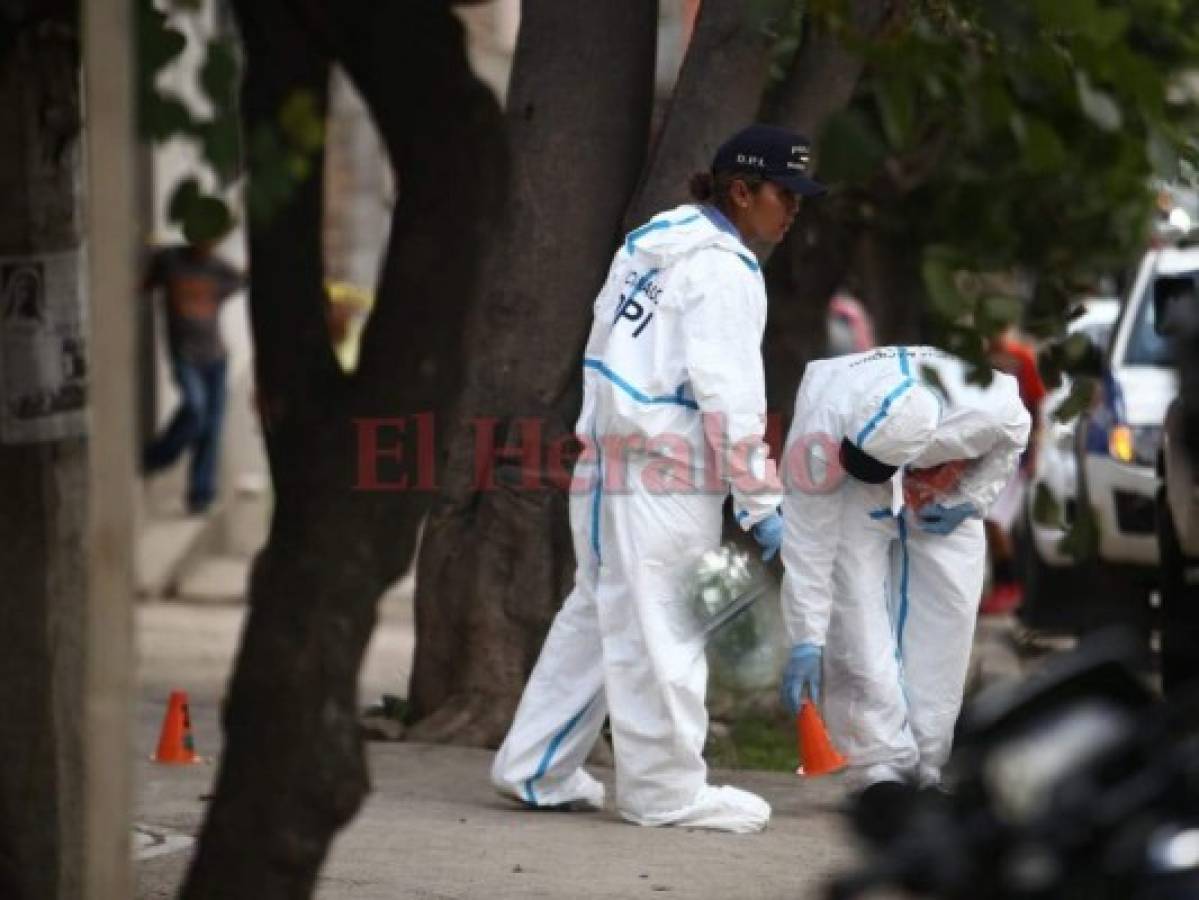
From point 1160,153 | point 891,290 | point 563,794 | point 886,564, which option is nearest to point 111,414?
point 1160,153

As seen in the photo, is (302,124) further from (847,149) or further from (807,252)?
(807,252)

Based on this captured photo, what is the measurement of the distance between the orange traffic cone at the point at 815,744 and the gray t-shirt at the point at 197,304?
11.6 m

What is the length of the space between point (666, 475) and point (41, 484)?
9.30ft

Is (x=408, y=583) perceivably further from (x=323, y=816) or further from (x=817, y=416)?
(x=323, y=816)

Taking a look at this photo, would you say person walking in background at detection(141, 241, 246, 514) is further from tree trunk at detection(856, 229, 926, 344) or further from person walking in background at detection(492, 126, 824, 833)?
person walking in background at detection(492, 126, 824, 833)

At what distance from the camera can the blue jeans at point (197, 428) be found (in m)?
20.3

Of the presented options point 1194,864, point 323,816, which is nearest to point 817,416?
point 323,816

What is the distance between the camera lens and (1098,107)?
18.0 feet

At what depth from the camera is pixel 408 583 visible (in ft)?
65.2

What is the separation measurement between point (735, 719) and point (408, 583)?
823 cm

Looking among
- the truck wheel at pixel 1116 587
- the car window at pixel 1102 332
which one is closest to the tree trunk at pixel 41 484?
the truck wheel at pixel 1116 587

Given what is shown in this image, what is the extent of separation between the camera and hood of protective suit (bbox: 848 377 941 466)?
29.1 feet

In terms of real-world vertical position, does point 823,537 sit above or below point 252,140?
below

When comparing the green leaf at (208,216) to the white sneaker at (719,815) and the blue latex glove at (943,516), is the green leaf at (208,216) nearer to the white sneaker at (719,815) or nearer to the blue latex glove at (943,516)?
the white sneaker at (719,815)
